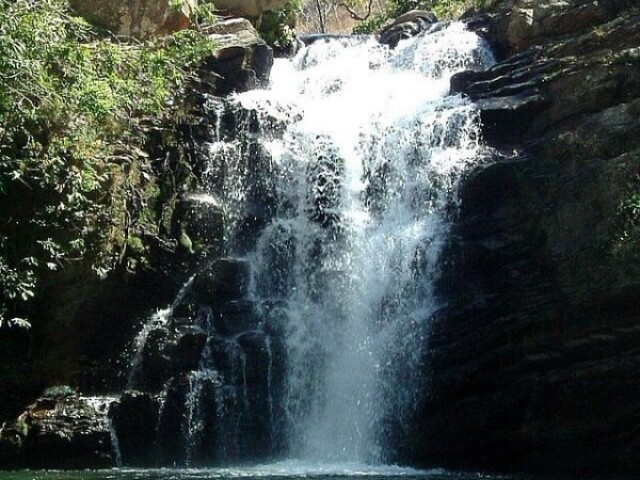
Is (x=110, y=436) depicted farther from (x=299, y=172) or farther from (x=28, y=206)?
(x=299, y=172)

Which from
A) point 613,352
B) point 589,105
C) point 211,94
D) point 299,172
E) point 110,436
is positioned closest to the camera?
point 613,352

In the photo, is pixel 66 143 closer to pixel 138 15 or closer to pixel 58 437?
pixel 58 437

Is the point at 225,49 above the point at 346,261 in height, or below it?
above

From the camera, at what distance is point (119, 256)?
17031 mm

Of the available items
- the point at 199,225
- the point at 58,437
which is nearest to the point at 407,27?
the point at 199,225

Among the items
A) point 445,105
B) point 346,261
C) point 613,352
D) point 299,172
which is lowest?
point 613,352

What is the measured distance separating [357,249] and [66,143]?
607 cm

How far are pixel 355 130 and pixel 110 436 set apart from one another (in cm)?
865

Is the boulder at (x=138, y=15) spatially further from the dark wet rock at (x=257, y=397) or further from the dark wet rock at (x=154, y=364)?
the dark wet rock at (x=257, y=397)

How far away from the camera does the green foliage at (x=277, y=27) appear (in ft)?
84.2

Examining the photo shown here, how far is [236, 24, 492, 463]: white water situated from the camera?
1634 cm

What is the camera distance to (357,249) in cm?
1797

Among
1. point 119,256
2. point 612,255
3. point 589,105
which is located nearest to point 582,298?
point 612,255

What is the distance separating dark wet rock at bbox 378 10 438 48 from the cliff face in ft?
27.4
